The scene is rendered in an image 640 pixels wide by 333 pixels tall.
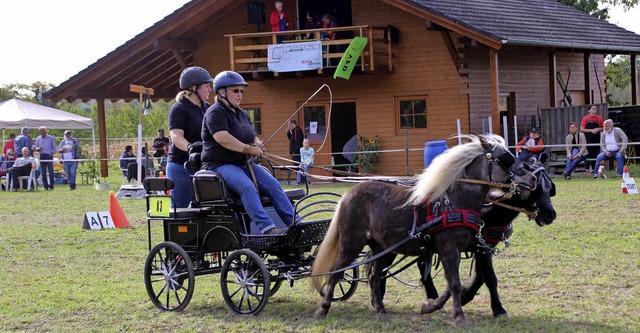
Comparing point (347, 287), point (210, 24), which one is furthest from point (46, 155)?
point (347, 287)

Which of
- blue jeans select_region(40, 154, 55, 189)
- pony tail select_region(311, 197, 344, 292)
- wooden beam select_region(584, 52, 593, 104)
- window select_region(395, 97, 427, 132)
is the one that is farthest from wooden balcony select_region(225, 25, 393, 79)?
pony tail select_region(311, 197, 344, 292)

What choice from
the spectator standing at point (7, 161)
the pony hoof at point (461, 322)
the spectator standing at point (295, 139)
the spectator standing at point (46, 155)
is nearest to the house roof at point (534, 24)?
the spectator standing at point (295, 139)

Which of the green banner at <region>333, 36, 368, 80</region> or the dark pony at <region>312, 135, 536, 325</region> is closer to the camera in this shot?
the dark pony at <region>312, 135, 536, 325</region>

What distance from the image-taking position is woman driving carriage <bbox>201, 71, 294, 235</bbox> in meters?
7.78

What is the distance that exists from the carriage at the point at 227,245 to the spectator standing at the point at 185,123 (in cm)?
38

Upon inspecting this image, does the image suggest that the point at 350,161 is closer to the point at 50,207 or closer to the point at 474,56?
the point at 474,56

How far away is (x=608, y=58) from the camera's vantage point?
44.4 m

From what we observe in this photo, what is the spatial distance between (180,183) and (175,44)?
18081 millimetres

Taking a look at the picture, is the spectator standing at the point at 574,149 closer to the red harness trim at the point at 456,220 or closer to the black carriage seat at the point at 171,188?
the black carriage seat at the point at 171,188

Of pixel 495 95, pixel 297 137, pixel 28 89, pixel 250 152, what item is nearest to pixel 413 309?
pixel 250 152

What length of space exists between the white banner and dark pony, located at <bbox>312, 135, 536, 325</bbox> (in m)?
17.2

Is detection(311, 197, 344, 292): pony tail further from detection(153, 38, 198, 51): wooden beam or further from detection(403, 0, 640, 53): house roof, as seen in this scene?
detection(153, 38, 198, 51): wooden beam

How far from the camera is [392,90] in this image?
25.2m

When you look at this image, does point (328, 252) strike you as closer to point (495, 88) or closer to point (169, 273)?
point (169, 273)
